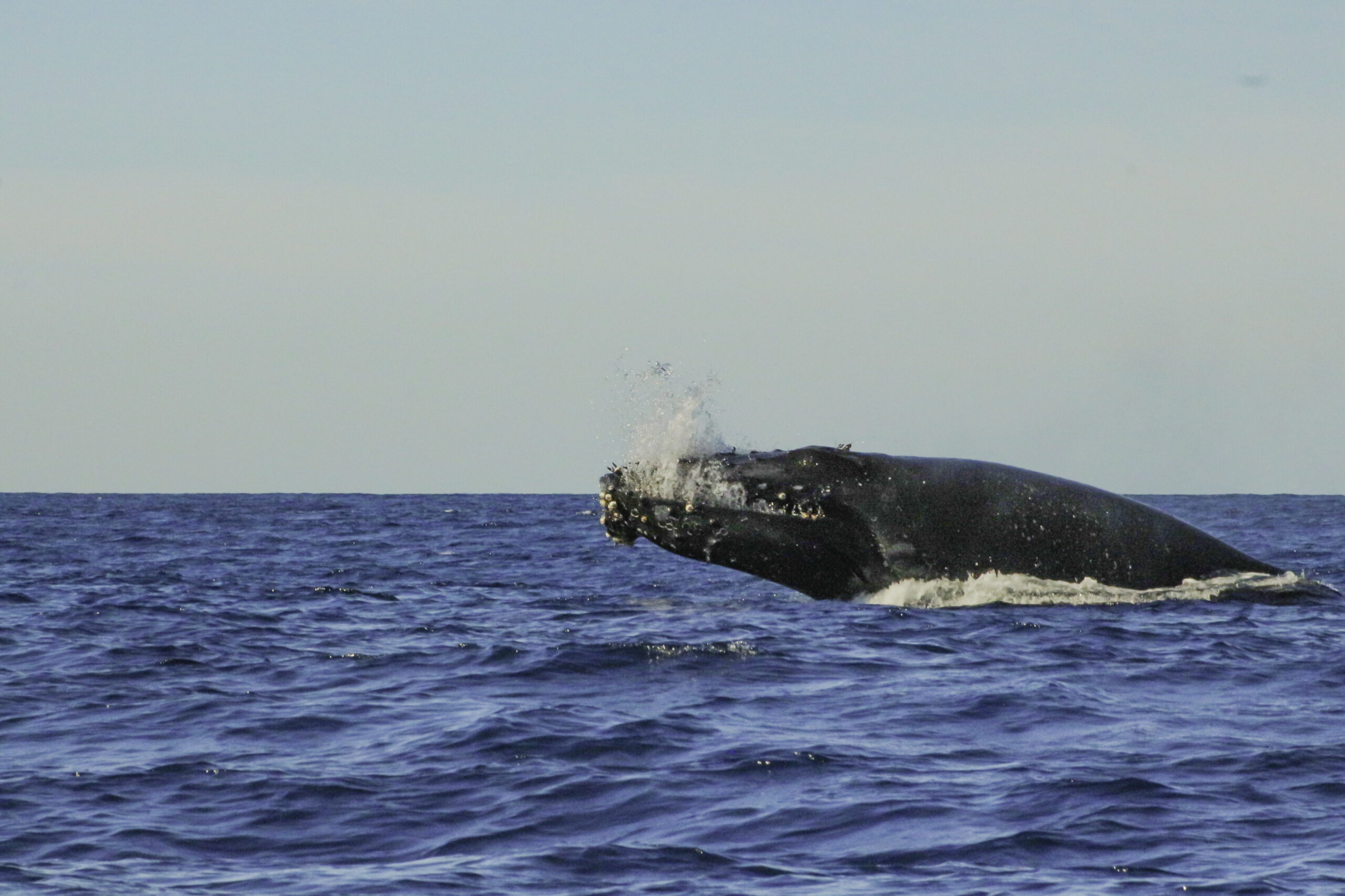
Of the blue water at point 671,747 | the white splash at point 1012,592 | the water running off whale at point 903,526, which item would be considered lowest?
the blue water at point 671,747

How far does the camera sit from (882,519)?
53.3 ft

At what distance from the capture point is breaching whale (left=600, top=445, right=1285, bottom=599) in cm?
1622

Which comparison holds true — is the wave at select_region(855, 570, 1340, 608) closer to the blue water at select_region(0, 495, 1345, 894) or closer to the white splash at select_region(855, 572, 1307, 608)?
the white splash at select_region(855, 572, 1307, 608)

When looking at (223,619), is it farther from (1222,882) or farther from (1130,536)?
(1222,882)

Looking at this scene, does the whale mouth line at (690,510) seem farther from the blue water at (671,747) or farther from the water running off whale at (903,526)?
the blue water at (671,747)

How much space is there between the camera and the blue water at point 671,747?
8.62m

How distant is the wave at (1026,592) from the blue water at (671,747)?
6.6 inches

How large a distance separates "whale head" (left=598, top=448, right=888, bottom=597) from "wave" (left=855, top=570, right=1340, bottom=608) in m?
0.29

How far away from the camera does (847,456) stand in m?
16.6

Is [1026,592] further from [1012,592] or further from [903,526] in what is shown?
[903,526]

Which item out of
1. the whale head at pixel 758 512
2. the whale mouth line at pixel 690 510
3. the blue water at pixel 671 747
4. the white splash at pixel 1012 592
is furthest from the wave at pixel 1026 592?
the whale mouth line at pixel 690 510

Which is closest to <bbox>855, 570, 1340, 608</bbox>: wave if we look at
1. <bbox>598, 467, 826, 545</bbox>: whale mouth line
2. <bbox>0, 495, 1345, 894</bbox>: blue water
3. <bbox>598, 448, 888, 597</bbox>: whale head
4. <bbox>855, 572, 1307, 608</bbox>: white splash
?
<bbox>855, 572, 1307, 608</bbox>: white splash

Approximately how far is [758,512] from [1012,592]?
2.65 metres

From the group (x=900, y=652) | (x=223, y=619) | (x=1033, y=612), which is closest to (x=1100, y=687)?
(x=900, y=652)
